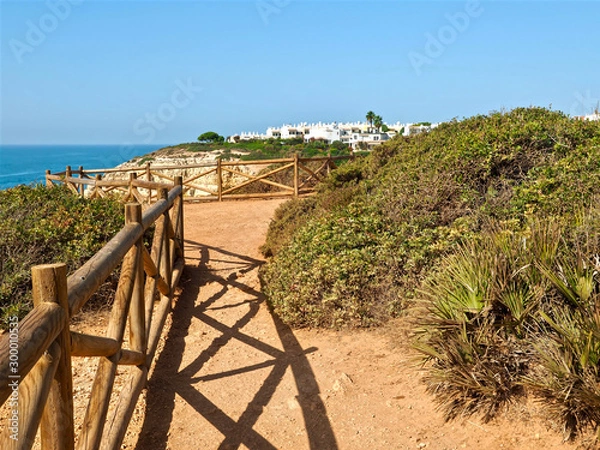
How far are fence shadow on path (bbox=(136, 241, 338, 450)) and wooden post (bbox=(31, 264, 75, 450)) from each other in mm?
1510

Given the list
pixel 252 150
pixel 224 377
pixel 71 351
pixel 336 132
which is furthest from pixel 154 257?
pixel 336 132

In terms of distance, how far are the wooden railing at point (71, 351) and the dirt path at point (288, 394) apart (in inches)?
13.9

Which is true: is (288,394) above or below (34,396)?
below

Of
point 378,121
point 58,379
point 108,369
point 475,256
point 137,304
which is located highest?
point 378,121

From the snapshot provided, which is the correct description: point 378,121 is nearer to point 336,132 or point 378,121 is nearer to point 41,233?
point 336,132

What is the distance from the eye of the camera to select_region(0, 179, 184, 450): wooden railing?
1.86m

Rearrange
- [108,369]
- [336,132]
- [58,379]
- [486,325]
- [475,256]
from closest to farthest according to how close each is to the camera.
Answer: [58,379] < [108,369] < [486,325] < [475,256] < [336,132]

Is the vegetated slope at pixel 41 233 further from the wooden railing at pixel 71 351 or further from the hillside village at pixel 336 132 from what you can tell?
the hillside village at pixel 336 132

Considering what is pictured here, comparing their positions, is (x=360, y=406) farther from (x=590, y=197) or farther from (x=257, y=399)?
(x=590, y=197)

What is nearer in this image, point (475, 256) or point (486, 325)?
point (486, 325)

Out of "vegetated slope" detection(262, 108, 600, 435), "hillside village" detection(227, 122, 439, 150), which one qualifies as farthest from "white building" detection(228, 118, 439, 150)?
"vegetated slope" detection(262, 108, 600, 435)

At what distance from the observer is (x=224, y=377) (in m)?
4.79

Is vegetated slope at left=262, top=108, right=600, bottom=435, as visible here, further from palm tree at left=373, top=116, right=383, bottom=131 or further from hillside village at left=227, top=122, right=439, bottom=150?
palm tree at left=373, top=116, right=383, bottom=131

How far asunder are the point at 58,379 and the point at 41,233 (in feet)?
14.0
